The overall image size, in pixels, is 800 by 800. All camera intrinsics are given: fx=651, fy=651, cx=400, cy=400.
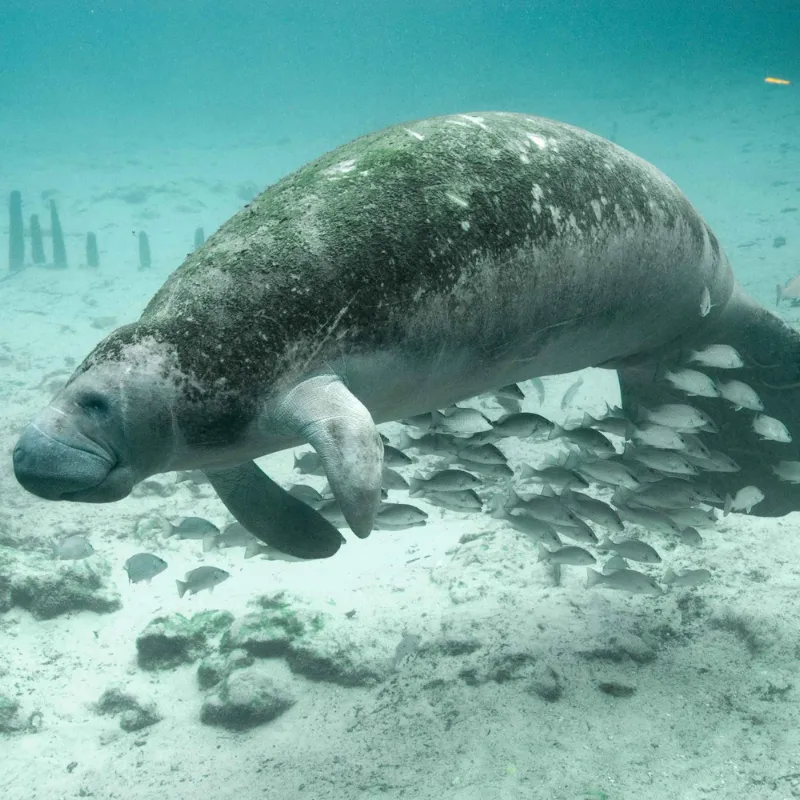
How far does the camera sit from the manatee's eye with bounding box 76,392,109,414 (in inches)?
101

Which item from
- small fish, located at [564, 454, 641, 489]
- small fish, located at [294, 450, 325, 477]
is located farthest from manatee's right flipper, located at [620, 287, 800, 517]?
small fish, located at [294, 450, 325, 477]

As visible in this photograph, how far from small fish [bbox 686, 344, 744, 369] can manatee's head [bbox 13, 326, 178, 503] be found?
12.8 feet

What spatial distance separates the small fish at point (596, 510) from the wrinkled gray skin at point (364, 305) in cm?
172

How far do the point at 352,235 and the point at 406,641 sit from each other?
375 cm

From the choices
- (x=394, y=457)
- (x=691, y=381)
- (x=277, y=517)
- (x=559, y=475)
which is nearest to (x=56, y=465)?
(x=277, y=517)

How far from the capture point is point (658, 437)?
16.4ft

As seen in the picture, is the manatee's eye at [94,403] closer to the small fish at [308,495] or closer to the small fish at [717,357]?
the small fish at [308,495]

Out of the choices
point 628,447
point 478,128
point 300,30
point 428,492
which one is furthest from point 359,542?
point 300,30

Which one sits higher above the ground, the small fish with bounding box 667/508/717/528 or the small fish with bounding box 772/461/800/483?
the small fish with bounding box 772/461/800/483

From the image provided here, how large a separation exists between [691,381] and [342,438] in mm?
3425

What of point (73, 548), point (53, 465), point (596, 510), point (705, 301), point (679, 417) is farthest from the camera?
point (73, 548)

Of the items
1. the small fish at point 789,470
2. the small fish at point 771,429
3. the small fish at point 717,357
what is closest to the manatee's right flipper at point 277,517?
the small fish at point 717,357

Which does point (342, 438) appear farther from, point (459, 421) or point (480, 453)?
point (480, 453)

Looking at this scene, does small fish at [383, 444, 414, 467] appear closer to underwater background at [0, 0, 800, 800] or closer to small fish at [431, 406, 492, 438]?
small fish at [431, 406, 492, 438]
